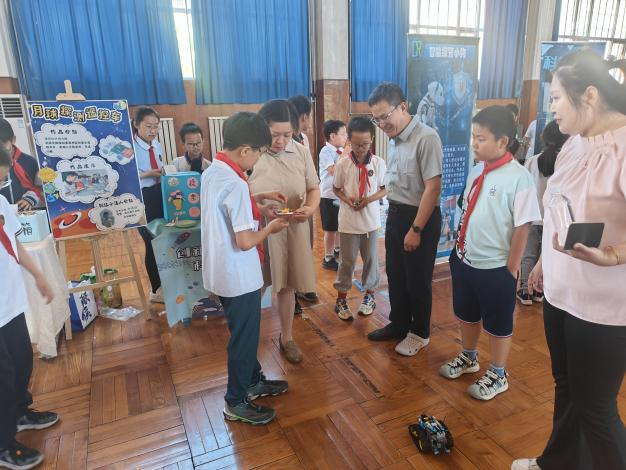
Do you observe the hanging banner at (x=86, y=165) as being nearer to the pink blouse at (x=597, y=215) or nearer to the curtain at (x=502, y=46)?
the pink blouse at (x=597, y=215)

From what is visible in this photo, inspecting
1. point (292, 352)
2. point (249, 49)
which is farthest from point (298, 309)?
point (249, 49)

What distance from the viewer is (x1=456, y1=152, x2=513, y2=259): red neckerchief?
1721 mm

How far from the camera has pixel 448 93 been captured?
3.12m

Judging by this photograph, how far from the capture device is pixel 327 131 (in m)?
3.72

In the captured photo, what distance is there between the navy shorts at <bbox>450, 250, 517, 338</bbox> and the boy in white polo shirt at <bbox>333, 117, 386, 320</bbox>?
32.7 inches

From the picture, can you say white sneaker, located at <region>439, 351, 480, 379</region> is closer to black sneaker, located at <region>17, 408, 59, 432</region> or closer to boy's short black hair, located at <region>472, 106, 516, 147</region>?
boy's short black hair, located at <region>472, 106, 516, 147</region>

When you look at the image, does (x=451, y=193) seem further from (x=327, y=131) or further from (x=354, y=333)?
(x=354, y=333)

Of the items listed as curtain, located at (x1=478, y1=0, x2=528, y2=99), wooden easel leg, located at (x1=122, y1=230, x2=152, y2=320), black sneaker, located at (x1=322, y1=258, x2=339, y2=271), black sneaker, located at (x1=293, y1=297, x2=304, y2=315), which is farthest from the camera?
curtain, located at (x1=478, y1=0, x2=528, y2=99)

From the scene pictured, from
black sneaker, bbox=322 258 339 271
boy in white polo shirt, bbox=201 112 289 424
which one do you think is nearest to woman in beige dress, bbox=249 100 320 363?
boy in white polo shirt, bbox=201 112 289 424

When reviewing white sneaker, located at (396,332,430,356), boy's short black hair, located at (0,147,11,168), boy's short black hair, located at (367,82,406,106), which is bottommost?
white sneaker, located at (396,332,430,356)

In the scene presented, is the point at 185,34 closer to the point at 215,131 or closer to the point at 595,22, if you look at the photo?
the point at 215,131

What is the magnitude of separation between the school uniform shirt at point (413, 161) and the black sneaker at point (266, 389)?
1104mm

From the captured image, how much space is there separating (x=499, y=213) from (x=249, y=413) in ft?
4.42

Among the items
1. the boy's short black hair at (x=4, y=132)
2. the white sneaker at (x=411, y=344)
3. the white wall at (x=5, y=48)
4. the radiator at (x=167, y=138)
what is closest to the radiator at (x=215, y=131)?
the radiator at (x=167, y=138)
